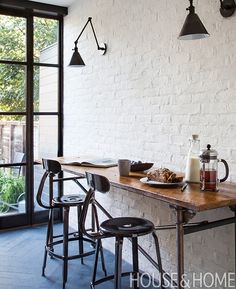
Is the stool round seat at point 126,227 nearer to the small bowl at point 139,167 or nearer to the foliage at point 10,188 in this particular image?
the small bowl at point 139,167

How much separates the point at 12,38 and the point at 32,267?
2545 millimetres

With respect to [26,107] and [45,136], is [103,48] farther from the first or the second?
[45,136]

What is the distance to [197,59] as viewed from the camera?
241 centimetres

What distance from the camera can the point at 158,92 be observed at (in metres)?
2.77

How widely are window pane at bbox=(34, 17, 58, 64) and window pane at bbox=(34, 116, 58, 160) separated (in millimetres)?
724

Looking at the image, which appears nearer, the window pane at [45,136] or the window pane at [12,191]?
the window pane at [12,191]

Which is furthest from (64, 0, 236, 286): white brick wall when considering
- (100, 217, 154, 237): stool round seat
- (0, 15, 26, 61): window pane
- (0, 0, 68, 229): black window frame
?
(0, 15, 26, 61): window pane

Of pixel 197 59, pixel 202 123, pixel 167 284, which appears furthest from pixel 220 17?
pixel 167 284

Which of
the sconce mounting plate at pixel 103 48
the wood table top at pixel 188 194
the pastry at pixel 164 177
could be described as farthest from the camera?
the sconce mounting plate at pixel 103 48

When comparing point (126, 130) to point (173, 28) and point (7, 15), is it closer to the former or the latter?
point (173, 28)

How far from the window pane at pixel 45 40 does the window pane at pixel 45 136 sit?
0.72 meters

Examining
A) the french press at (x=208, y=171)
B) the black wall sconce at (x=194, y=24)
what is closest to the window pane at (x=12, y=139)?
the black wall sconce at (x=194, y=24)

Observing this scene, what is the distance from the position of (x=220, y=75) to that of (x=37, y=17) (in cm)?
274

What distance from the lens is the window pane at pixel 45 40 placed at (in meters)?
4.21
